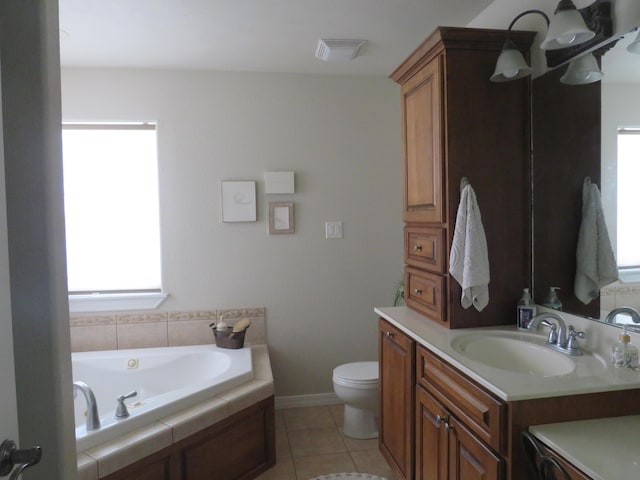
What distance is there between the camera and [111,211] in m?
3.06

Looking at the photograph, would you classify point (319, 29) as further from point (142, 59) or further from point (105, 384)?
point (105, 384)

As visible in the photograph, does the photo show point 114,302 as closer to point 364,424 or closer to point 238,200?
point 238,200

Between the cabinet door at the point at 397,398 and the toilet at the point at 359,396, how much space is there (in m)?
0.21

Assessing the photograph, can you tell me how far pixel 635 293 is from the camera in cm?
155

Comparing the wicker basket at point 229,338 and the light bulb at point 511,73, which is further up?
the light bulb at point 511,73

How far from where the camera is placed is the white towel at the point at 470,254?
1.85m

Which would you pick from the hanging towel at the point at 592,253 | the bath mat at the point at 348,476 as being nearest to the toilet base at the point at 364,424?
the bath mat at the point at 348,476

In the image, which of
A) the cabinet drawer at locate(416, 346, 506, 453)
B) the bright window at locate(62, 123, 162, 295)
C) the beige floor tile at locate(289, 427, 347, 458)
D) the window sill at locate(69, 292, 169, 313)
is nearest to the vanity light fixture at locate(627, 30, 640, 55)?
the cabinet drawer at locate(416, 346, 506, 453)

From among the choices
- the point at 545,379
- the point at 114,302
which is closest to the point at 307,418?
the point at 114,302

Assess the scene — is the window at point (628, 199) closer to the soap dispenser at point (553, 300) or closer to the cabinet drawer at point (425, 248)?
the soap dispenser at point (553, 300)

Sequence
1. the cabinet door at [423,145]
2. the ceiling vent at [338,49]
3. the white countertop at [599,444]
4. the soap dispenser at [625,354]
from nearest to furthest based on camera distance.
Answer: the white countertop at [599,444] → the soap dispenser at [625,354] → the cabinet door at [423,145] → the ceiling vent at [338,49]

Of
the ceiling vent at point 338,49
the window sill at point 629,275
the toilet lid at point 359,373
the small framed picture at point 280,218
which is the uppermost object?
the ceiling vent at point 338,49

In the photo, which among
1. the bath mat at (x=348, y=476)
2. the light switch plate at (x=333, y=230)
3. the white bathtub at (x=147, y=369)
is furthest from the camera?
the light switch plate at (x=333, y=230)

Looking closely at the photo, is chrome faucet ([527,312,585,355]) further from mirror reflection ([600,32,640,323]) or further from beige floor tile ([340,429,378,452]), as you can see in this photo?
beige floor tile ([340,429,378,452])
